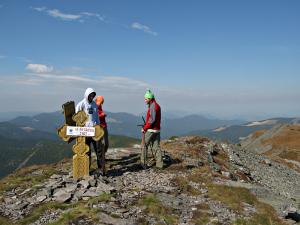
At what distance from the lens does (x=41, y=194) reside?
1541 centimetres

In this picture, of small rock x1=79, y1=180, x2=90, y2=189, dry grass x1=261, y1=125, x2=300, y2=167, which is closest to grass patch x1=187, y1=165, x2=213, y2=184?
small rock x1=79, y1=180, x2=90, y2=189

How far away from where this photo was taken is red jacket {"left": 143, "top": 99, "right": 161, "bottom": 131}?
1991cm

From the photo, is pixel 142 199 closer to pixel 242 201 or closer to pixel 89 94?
pixel 242 201

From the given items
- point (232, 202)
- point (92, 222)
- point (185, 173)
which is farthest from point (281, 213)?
point (92, 222)

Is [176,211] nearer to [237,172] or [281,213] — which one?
[281,213]

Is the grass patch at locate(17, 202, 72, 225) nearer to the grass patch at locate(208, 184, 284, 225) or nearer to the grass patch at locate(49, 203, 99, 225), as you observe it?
the grass patch at locate(49, 203, 99, 225)

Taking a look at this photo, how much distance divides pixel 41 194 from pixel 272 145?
60.3 metres

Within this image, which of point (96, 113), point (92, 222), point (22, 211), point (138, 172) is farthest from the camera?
point (138, 172)

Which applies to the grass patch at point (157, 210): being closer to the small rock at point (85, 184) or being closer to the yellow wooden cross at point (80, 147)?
the small rock at point (85, 184)

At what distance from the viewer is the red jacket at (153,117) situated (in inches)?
784

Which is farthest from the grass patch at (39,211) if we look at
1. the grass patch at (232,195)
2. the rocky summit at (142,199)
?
→ the grass patch at (232,195)

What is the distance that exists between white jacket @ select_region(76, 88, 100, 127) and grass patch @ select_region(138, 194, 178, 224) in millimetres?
5465

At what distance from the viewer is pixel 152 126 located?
20359 mm

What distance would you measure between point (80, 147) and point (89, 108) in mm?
2099
